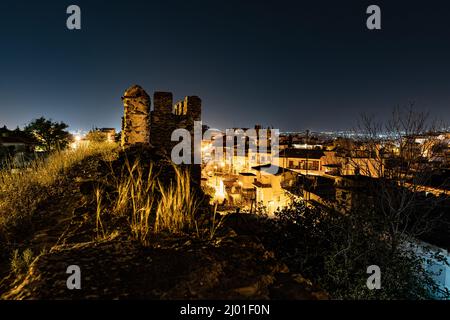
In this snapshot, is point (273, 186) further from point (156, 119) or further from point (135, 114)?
point (135, 114)

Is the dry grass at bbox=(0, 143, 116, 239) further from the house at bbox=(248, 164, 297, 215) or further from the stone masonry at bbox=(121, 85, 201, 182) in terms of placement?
the house at bbox=(248, 164, 297, 215)

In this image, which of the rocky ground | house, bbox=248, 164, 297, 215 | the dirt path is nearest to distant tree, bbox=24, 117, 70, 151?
house, bbox=248, 164, 297, 215

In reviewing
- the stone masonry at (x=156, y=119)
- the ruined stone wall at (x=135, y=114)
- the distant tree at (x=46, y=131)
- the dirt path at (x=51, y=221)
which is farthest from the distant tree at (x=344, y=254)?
the distant tree at (x=46, y=131)

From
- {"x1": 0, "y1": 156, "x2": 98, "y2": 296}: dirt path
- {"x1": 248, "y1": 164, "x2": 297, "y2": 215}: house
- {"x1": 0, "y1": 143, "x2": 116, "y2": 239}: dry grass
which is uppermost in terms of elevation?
{"x1": 0, "y1": 143, "x2": 116, "y2": 239}: dry grass

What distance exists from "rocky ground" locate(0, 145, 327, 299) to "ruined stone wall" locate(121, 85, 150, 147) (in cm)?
805

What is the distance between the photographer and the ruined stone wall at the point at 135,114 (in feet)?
35.7

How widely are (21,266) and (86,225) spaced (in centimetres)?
81

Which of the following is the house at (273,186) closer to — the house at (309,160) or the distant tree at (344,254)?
the house at (309,160)

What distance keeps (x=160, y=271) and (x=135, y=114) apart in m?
9.75

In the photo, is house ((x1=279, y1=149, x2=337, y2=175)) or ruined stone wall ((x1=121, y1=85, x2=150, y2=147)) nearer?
ruined stone wall ((x1=121, y1=85, x2=150, y2=147))

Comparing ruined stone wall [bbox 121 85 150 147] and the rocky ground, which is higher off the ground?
ruined stone wall [bbox 121 85 150 147]

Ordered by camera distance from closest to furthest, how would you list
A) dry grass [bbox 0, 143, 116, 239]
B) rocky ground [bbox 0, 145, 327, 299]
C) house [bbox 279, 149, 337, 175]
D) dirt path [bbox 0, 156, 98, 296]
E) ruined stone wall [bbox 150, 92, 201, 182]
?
rocky ground [bbox 0, 145, 327, 299] < dirt path [bbox 0, 156, 98, 296] < dry grass [bbox 0, 143, 116, 239] < ruined stone wall [bbox 150, 92, 201, 182] < house [bbox 279, 149, 337, 175]

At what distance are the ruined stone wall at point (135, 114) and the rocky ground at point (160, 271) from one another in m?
8.05

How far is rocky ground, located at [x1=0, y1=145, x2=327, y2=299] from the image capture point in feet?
6.64
